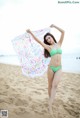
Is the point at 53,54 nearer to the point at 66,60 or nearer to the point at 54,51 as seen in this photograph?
the point at 54,51

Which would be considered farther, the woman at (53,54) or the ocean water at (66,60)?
the ocean water at (66,60)

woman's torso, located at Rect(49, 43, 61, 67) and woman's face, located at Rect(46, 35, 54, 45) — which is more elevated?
woman's face, located at Rect(46, 35, 54, 45)

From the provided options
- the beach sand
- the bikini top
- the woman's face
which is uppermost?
the woman's face

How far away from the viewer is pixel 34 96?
2709 mm

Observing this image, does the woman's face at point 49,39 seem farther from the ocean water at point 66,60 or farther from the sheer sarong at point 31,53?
the ocean water at point 66,60

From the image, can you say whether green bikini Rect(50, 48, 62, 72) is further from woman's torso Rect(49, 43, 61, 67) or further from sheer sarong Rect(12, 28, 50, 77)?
sheer sarong Rect(12, 28, 50, 77)

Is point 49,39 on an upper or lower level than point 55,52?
upper

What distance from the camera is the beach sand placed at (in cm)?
242

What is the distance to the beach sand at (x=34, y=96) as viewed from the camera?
2424mm

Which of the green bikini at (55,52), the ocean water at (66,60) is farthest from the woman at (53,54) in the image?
the ocean water at (66,60)

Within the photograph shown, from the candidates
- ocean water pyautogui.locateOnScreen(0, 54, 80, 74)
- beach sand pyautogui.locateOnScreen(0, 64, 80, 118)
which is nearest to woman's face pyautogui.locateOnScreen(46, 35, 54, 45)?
ocean water pyautogui.locateOnScreen(0, 54, 80, 74)

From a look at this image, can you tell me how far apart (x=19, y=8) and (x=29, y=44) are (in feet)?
1.22

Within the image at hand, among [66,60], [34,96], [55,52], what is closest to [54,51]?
[55,52]

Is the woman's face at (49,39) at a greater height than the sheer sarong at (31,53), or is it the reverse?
the woman's face at (49,39)
